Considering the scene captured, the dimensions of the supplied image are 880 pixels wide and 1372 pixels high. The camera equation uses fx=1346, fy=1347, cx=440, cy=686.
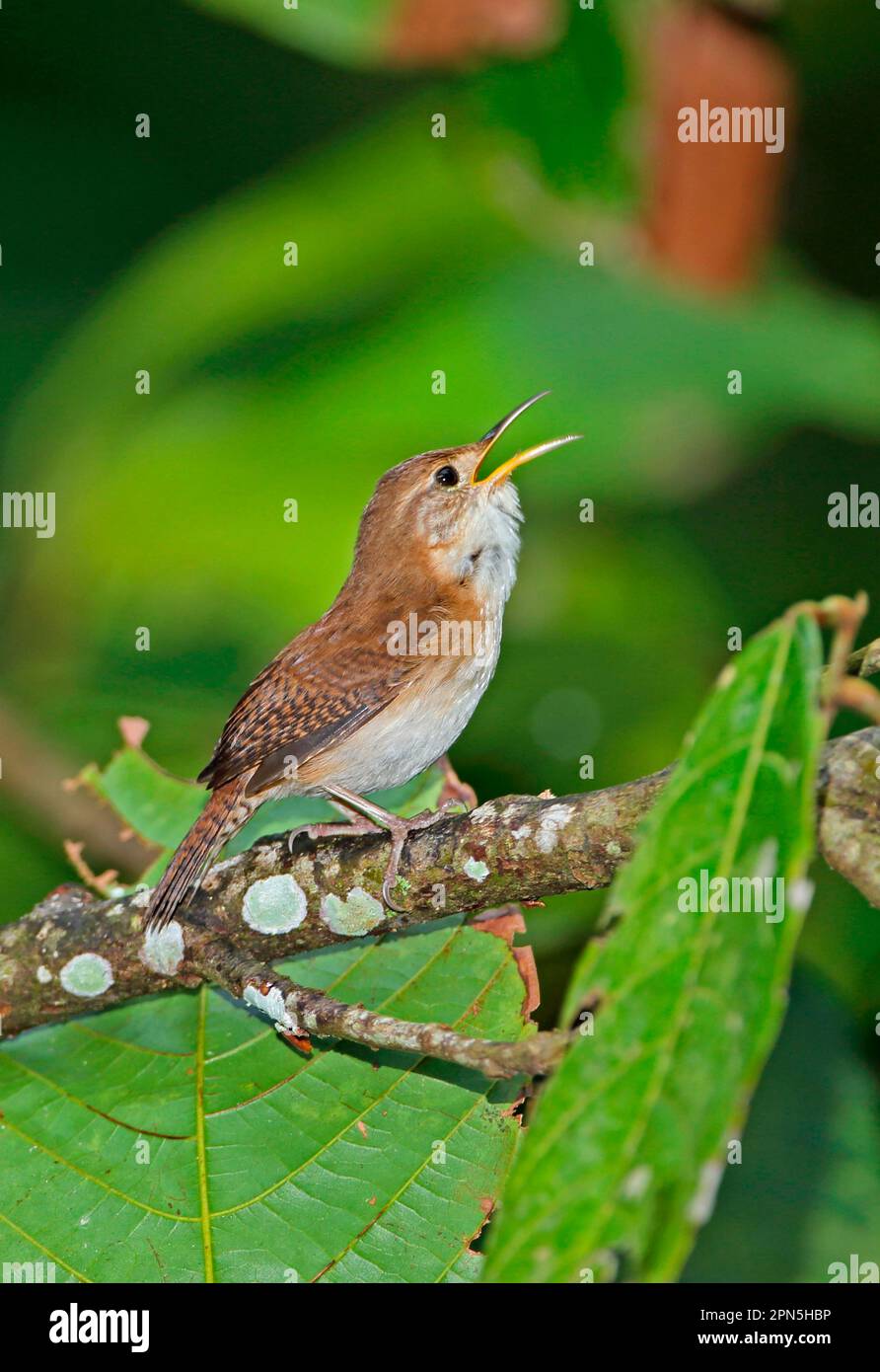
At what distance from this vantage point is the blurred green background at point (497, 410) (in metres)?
4.18

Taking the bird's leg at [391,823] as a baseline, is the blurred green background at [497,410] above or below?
above

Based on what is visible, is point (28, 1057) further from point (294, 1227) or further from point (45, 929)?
point (294, 1227)

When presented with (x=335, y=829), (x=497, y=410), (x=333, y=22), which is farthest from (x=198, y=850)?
(x=333, y=22)

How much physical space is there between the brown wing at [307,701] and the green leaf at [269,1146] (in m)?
0.67

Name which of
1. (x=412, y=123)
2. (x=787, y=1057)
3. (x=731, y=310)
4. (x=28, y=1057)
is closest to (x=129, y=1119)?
(x=28, y=1057)

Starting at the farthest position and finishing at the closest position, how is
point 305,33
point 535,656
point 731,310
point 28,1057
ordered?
point 535,656
point 731,310
point 305,33
point 28,1057

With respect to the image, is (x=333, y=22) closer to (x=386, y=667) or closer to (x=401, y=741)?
(x=386, y=667)

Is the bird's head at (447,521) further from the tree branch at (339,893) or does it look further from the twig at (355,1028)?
the twig at (355,1028)

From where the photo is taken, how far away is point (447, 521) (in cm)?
421

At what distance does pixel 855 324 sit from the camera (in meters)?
4.32

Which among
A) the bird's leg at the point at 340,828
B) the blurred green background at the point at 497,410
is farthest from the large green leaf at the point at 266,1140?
the blurred green background at the point at 497,410

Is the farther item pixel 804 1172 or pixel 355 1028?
pixel 804 1172

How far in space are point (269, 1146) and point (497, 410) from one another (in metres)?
2.40

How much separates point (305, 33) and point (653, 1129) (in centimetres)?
361
